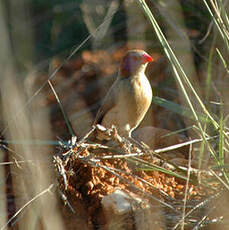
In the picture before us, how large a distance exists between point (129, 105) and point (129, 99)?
4cm

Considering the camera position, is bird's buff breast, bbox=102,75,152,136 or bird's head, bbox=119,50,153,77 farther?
bird's head, bbox=119,50,153,77

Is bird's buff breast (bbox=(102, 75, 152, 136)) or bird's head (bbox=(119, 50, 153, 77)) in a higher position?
bird's head (bbox=(119, 50, 153, 77))

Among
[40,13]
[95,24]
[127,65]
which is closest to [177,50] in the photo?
[127,65]

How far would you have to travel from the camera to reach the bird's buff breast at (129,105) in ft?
13.3

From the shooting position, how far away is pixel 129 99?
409 cm

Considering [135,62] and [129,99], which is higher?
[135,62]

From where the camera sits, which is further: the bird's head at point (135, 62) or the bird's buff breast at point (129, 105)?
the bird's head at point (135, 62)

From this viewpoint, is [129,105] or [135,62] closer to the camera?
[129,105]

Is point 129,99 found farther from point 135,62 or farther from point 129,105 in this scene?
point 135,62

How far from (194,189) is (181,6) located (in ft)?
7.52

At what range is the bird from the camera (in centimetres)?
406

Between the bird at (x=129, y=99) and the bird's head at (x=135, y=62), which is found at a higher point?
the bird's head at (x=135, y=62)

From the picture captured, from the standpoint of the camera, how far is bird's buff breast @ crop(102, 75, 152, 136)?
4051 millimetres

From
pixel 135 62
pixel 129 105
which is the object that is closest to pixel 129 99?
pixel 129 105
